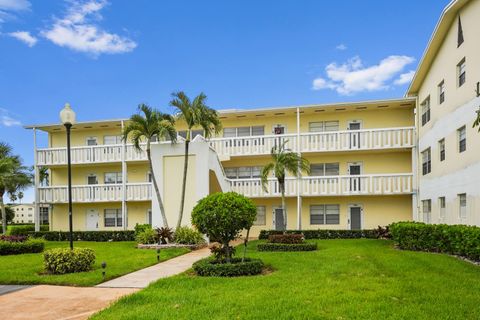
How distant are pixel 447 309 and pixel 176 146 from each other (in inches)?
586

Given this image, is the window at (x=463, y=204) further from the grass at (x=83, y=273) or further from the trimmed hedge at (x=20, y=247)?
the trimmed hedge at (x=20, y=247)

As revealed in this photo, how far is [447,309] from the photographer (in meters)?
6.79

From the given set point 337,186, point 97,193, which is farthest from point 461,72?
point 97,193

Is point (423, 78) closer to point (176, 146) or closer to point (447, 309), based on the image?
point (176, 146)

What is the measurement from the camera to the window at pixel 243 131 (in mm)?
26019

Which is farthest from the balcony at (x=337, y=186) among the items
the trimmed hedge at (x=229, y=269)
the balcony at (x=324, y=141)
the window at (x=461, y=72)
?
the trimmed hedge at (x=229, y=269)

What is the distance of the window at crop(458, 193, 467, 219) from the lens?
47.9ft

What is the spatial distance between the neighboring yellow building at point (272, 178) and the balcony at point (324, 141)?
0.06 m

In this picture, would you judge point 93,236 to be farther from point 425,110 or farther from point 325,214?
point 425,110

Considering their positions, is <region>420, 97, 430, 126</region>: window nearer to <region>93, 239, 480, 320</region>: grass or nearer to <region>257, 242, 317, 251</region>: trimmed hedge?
<region>257, 242, 317, 251</region>: trimmed hedge

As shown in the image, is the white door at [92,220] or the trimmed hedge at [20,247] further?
the white door at [92,220]

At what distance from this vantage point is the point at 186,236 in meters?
17.9

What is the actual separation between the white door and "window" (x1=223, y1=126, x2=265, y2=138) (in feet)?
35.3

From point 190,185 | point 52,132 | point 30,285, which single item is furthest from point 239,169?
point 30,285
